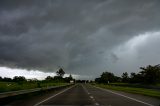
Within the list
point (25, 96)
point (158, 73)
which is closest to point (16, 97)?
point (25, 96)

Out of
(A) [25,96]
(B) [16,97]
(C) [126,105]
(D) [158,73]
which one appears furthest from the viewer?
(D) [158,73]

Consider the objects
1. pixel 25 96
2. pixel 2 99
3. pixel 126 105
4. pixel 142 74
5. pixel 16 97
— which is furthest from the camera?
pixel 142 74

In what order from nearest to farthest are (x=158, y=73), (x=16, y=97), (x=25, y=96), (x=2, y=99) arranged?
(x=2, y=99)
(x=16, y=97)
(x=25, y=96)
(x=158, y=73)

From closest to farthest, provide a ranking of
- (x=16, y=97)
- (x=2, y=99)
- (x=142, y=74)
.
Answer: (x=2, y=99)
(x=16, y=97)
(x=142, y=74)

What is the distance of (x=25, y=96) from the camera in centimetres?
2825

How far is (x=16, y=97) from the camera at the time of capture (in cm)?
2508

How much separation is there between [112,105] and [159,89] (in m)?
24.9

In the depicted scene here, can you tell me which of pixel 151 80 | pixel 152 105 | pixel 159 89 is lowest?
pixel 152 105

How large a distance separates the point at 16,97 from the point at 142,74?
104799 millimetres

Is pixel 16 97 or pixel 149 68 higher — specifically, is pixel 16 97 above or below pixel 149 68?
below

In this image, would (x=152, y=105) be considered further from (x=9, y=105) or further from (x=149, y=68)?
(x=149, y=68)

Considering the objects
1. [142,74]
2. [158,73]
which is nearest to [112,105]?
[158,73]

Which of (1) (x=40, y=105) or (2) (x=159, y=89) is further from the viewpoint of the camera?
(2) (x=159, y=89)

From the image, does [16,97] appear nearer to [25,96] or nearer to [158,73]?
[25,96]
